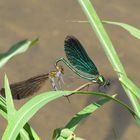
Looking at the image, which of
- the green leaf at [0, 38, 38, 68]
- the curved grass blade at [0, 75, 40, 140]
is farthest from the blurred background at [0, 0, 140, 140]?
the green leaf at [0, 38, 38, 68]

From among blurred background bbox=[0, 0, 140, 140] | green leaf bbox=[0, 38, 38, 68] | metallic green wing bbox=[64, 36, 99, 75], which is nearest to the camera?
green leaf bbox=[0, 38, 38, 68]

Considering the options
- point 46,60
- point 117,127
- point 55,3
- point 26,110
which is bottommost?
point 117,127

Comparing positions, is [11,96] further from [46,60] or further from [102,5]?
[102,5]

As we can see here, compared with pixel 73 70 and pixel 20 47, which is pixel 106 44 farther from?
pixel 20 47

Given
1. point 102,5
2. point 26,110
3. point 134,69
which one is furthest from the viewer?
point 102,5

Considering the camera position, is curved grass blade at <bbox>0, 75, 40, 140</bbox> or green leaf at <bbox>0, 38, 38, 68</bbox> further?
curved grass blade at <bbox>0, 75, 40, 140</bbox>

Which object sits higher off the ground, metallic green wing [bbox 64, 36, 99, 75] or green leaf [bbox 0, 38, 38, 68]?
green leaf [bbox 0, 38, 38, 68]

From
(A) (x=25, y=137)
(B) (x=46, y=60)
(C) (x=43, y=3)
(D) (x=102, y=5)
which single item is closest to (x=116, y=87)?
(B) (x=46, y=60)

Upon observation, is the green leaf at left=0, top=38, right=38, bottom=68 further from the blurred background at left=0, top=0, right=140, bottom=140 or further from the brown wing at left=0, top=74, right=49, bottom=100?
the blurred background at left=0, top=0, right=140, bottom=140

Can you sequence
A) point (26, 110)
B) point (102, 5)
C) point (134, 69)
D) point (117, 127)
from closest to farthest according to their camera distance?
point (26, 110) → point (117, 127) → point (134, 69) → point (102, 5)
